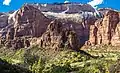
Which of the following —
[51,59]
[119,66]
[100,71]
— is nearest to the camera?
[119,66]

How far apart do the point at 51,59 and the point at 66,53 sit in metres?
9.90

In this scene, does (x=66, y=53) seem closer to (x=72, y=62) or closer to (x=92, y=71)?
(x=72, y=62)

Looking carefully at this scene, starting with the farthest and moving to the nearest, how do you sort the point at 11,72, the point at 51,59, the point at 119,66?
the point at 51,59, the point at 119,66, the point at 11,72

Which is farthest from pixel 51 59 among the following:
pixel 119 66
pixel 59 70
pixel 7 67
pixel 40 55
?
pixel 7 67

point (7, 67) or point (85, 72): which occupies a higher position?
point (7, 67)

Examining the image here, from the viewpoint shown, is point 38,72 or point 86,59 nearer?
point 38,72

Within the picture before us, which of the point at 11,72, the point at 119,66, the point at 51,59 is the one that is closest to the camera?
the point at 11,72

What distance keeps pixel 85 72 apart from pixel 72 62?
A: 1986 inches

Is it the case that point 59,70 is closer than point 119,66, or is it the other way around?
point 119,66

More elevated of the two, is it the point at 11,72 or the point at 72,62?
the point at 11,72

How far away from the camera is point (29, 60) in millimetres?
179750

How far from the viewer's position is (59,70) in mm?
132125

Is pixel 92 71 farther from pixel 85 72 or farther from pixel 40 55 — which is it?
pixel 40 55

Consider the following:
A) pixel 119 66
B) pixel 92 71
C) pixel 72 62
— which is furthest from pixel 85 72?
pixel 72 62
